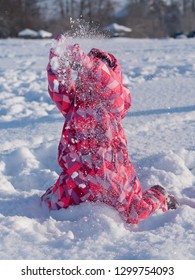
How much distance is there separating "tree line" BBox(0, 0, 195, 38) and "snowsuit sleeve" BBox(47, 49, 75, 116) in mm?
17105

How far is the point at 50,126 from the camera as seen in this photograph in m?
4.20

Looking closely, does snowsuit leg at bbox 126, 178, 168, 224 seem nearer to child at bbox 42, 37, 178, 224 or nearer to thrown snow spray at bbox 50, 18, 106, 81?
child at bbox 42, 37, 178, 224

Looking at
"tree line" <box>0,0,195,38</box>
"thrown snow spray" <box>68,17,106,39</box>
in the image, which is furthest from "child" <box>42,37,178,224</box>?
"tree line" <box>0,0,195,38</box>

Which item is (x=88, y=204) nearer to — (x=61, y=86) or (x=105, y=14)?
(x=61, y=86)

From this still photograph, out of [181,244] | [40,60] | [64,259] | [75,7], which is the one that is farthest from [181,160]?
[75,7]

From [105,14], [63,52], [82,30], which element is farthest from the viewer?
[105,14]

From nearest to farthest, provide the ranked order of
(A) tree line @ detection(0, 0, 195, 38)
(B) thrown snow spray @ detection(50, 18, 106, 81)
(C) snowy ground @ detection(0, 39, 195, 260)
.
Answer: (C) snowy ground @ detection(0, 39, 195, 260) → (B) thrown snow spray @ detection(50, 18, 106, 81) → (A) tree line @ detection(0, 0, 195, 38)

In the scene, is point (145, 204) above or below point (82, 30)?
below

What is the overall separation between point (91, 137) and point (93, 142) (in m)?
0.03

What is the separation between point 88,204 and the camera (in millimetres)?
2299

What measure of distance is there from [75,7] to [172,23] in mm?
10313

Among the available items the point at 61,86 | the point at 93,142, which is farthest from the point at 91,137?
the point at 61,86

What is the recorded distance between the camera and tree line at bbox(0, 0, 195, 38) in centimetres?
2600

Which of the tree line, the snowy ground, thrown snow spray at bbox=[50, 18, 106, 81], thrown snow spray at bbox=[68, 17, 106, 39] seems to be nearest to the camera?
the snowy ground
